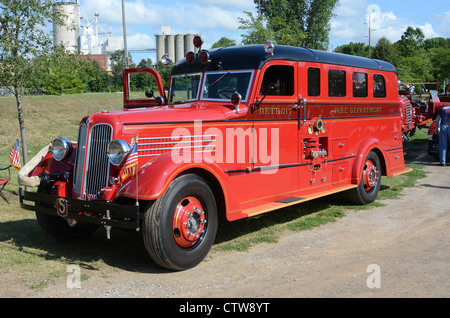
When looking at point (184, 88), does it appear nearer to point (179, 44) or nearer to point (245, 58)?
point (245, 58)

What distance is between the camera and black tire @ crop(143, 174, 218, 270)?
4.89 metres

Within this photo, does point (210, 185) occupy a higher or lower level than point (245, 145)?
lower

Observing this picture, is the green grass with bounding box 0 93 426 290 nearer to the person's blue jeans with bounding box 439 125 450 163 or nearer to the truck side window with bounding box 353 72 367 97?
the truck side window with bounding box 353 72 367 97

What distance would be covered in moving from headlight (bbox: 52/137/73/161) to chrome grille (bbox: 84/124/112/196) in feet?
2.08

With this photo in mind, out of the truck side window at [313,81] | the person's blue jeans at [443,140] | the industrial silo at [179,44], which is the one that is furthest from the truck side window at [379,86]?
the industrial silo at [179,44]

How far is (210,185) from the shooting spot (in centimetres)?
566

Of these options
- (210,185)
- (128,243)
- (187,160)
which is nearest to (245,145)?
(210,185)

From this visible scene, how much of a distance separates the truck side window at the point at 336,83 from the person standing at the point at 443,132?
612cm

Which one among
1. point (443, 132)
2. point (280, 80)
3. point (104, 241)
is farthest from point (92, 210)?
point (443, 132)

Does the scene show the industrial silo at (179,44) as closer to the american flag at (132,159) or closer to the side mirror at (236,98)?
the side mirror at (236,98)

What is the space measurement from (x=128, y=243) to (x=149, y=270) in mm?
1127

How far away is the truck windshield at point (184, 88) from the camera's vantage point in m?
6.64

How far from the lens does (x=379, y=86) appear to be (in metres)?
8.85
